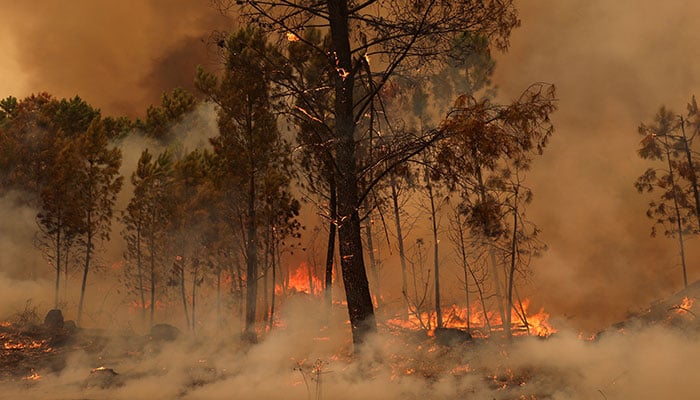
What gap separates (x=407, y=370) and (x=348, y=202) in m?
2.84

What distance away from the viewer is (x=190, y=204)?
23859 millimetres

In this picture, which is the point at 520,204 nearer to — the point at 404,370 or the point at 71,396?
the point at 404,370

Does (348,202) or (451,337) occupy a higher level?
(348,202)

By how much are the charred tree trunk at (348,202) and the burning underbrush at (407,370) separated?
0.48 m

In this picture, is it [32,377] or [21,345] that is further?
[21,345]

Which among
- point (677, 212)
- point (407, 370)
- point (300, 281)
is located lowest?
point (407, 370)

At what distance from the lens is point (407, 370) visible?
841cm

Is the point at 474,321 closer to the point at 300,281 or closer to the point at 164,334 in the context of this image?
→ the point at 164,334

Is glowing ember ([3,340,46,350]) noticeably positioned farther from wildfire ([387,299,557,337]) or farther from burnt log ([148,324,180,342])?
wildfire ([387,299,557,337])

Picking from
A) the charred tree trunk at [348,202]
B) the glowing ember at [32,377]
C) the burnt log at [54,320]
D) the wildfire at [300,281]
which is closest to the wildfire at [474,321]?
the charred tree trunk at [348,202]

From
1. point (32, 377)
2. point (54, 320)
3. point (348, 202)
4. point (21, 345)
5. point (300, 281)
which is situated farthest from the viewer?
point (300, 281)

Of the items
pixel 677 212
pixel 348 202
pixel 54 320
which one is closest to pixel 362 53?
pixel 348 202

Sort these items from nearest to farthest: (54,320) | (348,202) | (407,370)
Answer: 1. (407,370)
2. (348,202)
3. (54,320)

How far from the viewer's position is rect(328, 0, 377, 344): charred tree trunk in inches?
352
